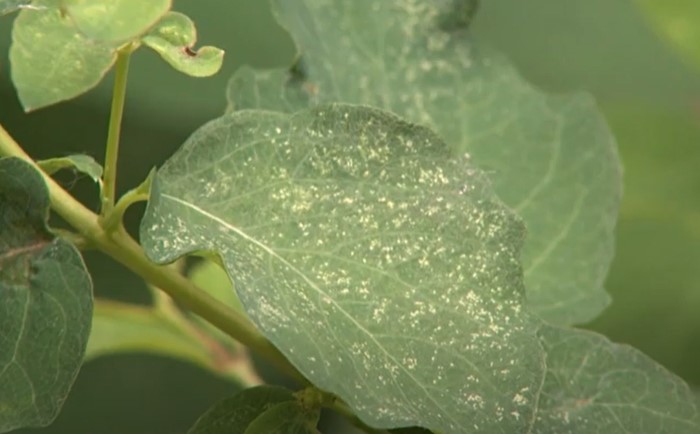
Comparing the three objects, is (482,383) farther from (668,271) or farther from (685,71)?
(685,71)

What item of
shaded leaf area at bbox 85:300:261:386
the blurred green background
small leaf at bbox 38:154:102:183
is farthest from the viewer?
the blurred green background

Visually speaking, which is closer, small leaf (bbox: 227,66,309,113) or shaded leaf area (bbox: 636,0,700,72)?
small leaf (bbox: 227,66,309,113)

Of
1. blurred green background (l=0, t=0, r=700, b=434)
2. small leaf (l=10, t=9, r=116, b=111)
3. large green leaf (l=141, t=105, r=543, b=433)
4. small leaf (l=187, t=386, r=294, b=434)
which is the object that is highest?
small leaf (l=10, t=9, r=116, b=111)

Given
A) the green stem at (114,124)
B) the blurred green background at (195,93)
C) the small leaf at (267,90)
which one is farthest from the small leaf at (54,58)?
the blurred green background at (195,93)

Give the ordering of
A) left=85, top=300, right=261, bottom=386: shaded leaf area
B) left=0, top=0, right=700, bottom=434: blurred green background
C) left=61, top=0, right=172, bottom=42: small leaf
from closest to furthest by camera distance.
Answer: left=61, top=0, right=172, bottom=42: small leaf → left=85, top=300, right=261, bottom=386: shaded leaf area → left=0, top=0, right=700, bottom=434: blurred green background

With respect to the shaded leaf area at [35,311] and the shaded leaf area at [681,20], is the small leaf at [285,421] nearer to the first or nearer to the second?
the shaded leaf area at [35,311]

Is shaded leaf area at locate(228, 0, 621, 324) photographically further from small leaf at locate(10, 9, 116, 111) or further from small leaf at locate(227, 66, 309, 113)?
small leaf at locate(10, 9, 116, 111)

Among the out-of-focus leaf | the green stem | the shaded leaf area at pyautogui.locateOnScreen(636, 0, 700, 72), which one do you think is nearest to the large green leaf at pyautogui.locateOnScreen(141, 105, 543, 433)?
the green stem
